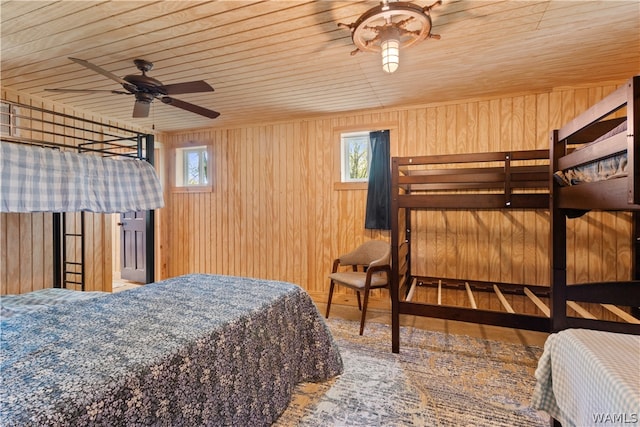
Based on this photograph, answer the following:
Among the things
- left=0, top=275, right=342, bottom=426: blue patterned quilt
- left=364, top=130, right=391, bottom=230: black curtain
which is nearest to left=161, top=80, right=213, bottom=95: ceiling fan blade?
left=0, top=275, right=342, bottom=426: blue patterned quilt

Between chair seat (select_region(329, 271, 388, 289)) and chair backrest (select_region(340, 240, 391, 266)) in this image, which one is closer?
chair seat (select_region(329, 271, 388, 289))

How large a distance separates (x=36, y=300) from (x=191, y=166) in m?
2.68

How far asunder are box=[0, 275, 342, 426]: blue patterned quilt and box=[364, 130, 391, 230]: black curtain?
176 centimetres

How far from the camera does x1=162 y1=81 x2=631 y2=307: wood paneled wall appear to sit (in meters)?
2.94

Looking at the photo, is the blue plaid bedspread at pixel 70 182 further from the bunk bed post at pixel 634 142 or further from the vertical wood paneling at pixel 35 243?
the bunk bed post at pixel 634 142

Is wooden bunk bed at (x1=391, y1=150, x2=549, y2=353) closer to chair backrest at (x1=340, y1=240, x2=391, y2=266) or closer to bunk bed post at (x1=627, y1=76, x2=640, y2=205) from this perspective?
chair backrest at (x1=340, y1=240, x2=391, y2=266)

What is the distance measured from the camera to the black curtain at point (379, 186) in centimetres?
347

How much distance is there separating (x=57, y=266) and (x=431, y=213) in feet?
13.4

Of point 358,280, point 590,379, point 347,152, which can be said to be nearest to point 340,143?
point 347,152

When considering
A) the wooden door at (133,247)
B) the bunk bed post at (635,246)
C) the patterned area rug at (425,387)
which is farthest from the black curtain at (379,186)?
the wooden door at (133,247)

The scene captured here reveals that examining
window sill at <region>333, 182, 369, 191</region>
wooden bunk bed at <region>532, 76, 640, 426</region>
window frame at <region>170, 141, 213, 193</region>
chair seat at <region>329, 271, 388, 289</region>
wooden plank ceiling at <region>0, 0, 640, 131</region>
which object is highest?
wooden plank ceiling at <region>0, 0, 640, 131</region>

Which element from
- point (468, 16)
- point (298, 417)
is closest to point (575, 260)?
point (468, 16)

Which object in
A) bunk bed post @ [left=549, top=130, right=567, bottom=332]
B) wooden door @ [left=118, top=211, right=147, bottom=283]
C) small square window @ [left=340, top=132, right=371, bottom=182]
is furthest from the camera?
wooden door @ [left=118, top=211, right=147, bottom=283]

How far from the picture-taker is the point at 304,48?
2174 mm
